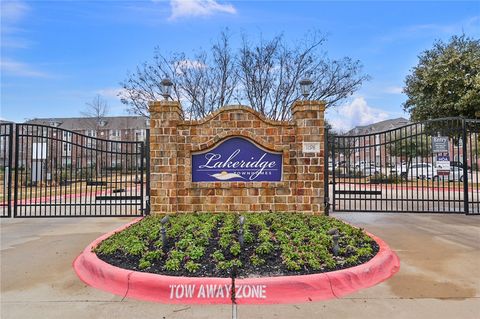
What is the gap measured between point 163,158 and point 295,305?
5.23 metres

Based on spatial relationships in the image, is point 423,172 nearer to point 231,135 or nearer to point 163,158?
point 231,135

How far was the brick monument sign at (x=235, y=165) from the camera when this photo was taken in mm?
7984

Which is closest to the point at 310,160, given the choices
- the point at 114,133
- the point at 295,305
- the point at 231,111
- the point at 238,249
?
the point at 231,111

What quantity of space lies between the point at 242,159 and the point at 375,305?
487cm

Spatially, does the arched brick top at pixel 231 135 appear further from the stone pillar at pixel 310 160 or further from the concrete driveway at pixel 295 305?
the concrete driveway at pixel 295 305

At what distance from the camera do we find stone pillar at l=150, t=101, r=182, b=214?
7934 mm

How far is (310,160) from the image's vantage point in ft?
26.3

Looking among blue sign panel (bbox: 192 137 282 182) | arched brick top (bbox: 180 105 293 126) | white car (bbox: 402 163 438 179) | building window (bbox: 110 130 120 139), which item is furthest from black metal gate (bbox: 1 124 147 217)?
building window (bbox: 110 130 120 139)

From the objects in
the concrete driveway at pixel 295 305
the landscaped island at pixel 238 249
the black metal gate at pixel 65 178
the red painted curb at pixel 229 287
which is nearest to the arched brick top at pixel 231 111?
the black metal gate at pixel 65 178

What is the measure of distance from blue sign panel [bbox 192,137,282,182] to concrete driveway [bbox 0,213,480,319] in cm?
288

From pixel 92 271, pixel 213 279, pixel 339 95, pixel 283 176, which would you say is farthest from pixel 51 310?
pixel 339 95

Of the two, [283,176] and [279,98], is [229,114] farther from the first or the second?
[279,98]

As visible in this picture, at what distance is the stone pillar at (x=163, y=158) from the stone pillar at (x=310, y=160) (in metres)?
3.02

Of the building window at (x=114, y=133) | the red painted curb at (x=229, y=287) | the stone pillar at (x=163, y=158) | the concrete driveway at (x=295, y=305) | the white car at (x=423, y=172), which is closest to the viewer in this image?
the concrete driveway at (x=295, y=305)
